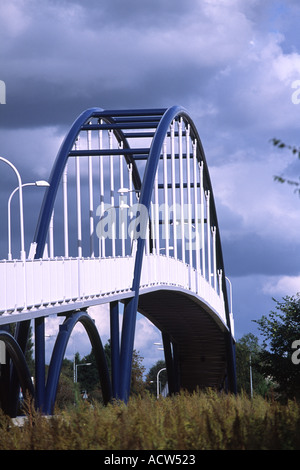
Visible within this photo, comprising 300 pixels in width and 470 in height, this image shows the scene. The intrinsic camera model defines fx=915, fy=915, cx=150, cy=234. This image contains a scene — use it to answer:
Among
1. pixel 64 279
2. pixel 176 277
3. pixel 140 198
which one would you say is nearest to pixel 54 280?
pixel 64 279

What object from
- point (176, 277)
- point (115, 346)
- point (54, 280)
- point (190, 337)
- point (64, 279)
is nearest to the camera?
point (54, 280)

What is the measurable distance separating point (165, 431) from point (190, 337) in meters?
55.6

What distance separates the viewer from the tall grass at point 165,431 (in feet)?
39.8

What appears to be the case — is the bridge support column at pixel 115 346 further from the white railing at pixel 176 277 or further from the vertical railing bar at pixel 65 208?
the vertical railing bar at pixel 65 208

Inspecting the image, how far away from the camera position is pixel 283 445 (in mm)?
12039

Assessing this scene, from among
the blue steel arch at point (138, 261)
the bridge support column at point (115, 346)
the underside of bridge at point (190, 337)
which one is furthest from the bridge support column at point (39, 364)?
the underside of bridge at point (190, 337)

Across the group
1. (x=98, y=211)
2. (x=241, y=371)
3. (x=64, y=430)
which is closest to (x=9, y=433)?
(x=64, y=430)

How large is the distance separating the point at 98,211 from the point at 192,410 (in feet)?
116

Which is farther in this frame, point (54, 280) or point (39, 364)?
point (39, 364)

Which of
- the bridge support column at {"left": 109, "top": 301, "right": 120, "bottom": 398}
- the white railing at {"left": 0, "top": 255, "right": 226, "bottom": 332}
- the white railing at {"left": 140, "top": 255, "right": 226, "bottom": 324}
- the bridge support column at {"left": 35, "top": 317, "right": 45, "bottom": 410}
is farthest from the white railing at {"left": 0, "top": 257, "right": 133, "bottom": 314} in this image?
the white railing at {"left": 140, "top": 255, "right": 226, "bottom": 324}

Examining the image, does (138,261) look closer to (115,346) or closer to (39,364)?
(115,346)

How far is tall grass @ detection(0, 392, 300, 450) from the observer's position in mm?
12117

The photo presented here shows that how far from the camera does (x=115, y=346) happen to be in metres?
36.4

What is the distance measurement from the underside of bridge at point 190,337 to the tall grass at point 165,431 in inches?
1443
